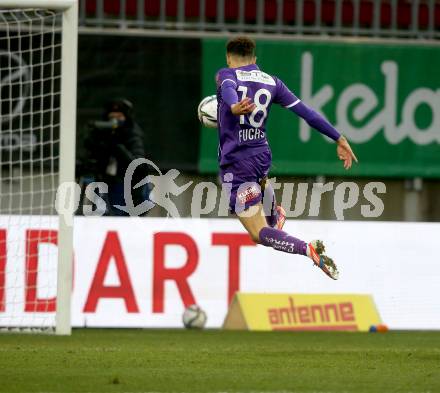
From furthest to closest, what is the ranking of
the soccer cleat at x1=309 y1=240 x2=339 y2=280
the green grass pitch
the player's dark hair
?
the player's dark hair < the soccer cleat at x1=309 y1=240 x2=339 y2=280 < the green grass pitch

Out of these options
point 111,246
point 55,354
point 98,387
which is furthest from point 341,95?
point 98,387

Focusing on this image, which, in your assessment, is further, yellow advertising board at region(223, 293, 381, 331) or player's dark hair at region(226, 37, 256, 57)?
yellow advertising board at region(223, 293, 381, 331)

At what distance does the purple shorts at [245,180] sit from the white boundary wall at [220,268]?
2.52 m

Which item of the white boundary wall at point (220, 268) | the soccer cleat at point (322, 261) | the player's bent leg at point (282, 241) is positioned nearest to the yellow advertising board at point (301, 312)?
the white boundary wall at point (220, 268)

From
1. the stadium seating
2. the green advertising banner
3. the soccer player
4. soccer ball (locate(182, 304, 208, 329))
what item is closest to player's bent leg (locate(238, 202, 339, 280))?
the soccer player

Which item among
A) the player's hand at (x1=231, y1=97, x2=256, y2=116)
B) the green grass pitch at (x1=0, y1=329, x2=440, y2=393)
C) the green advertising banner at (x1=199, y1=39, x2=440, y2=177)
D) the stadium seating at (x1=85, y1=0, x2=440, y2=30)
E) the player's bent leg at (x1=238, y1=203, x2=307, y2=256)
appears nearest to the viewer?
the green grass pitch at (x1=0, y1=329, x2=440, y2=393)

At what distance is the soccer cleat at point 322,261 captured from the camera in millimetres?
8680

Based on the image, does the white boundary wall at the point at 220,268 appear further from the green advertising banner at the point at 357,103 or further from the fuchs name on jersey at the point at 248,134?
the green advertising banner at the point at 357,103

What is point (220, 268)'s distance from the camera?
11.7m

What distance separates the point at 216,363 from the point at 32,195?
5823 millimetres

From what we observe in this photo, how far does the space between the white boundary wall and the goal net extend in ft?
0.30

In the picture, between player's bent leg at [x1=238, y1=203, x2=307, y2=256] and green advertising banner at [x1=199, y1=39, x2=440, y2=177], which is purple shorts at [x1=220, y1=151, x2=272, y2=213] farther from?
green advertising banner at [x1=199, y1=39, x2=440, y2=177]

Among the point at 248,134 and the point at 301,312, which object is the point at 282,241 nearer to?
the point at 248,134

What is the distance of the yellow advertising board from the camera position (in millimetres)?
11602
